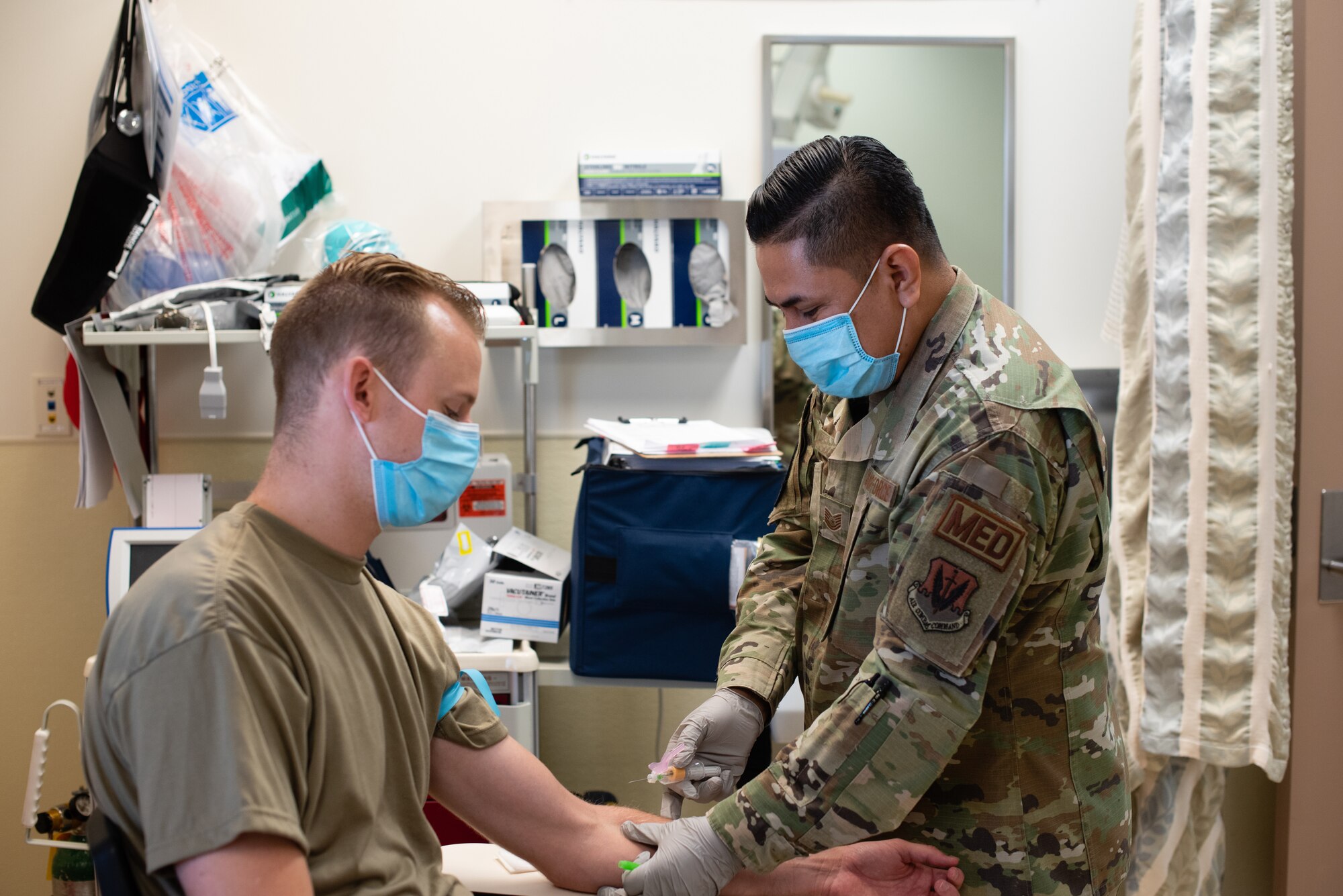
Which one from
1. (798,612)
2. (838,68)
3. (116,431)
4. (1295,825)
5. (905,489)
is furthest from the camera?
(838,68)

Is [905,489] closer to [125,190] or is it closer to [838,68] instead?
[838,68]

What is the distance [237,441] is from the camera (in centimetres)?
256

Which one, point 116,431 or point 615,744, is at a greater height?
point 116,431

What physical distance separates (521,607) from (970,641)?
129 centimetres

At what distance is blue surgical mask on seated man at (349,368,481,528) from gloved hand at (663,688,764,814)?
1.60ft

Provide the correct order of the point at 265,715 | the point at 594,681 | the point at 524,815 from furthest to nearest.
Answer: the point at 594,681, the point at 524,815, the point at 265,715

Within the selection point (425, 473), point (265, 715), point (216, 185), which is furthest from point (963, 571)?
point (216, 185)

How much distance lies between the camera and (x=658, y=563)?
211 cm

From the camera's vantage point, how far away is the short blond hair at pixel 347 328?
1140mm

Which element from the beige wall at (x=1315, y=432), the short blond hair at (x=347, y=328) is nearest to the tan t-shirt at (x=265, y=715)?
the short blond hair at (x=347, y=328)

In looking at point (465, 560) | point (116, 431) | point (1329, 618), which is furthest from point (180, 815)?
point (1329, 618)

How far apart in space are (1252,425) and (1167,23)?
2.86ft

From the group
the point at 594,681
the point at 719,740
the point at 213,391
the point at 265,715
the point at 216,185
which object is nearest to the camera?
the point at 265,715

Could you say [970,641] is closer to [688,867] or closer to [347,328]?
[688,867]
